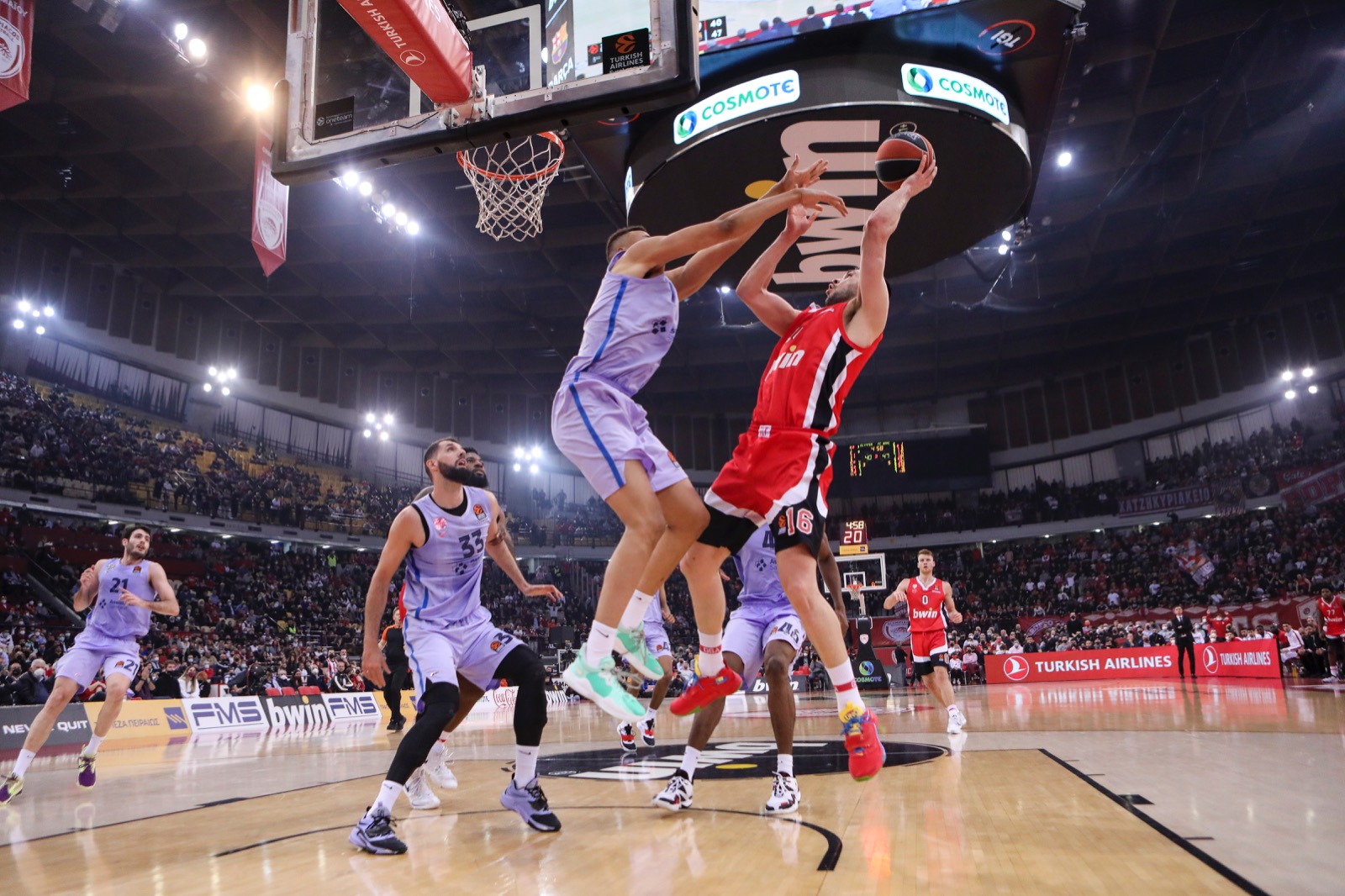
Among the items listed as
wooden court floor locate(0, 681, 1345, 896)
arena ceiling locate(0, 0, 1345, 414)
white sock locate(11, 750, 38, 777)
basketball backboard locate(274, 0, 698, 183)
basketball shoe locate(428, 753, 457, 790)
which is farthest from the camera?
arena ceiling locate(0, 0, 1345, 414)

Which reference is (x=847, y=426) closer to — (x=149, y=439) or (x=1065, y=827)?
(x=149, y=439)

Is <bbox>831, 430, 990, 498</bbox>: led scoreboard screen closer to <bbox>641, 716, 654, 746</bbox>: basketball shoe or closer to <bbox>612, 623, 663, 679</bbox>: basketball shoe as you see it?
<bbox>641, 716, 654, 746</bbox>: basketball shoe

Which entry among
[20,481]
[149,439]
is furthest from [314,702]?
[149,439]

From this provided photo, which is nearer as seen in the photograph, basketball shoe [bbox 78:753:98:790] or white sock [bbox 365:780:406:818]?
white sock [bbox 365:780:406:818]

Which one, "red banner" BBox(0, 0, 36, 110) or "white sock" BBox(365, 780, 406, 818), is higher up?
"red banner" BBox(0, 0, 36, 110)

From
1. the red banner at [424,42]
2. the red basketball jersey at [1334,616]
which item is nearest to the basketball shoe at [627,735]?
the red banner at [424,42]

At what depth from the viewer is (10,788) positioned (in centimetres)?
661

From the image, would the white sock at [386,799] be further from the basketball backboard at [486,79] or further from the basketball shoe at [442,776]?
the basketball backboard at [486,79]

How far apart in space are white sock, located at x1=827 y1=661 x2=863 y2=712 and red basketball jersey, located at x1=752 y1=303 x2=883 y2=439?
1.23 meters

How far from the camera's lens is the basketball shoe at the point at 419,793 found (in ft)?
17.5

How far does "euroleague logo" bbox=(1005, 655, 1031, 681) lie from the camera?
24438 millimetres

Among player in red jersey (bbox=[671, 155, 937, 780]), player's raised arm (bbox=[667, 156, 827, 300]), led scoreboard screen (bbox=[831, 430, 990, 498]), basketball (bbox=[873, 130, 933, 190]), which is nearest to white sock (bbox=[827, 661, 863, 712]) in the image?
player in red jersey (bbox=[671, 155, 937, 780])

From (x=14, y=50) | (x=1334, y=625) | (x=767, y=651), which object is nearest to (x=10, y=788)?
(x=767, y=651)

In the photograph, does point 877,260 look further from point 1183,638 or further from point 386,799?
point 1183,638
